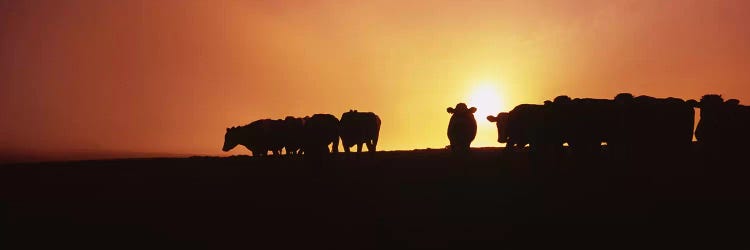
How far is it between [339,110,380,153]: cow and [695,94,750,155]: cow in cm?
1148

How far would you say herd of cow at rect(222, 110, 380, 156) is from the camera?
58.3 feet

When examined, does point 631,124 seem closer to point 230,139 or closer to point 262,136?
point 262,136

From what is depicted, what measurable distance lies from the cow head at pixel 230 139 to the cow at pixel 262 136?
21.9 inches

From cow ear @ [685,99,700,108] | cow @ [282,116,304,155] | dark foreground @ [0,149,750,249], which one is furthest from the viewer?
cow @ [282,116,304,155]

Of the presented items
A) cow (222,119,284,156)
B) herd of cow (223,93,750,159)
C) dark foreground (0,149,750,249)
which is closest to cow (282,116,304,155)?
cow (222,119,284,156)

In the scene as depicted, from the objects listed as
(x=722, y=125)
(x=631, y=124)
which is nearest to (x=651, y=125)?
(x=631, y=124)

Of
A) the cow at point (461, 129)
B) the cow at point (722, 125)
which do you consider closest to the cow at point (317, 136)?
the cow at point (461, 129)

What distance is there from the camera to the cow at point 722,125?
573 inches

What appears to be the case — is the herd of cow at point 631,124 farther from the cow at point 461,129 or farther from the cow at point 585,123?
the cow at point 461,129

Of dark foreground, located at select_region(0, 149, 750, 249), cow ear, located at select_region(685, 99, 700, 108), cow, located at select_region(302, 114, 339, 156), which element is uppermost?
cow ear, located at select_region(685, 99, 700, 108)

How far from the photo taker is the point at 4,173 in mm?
17844

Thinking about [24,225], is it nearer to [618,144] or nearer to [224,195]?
[224,195]

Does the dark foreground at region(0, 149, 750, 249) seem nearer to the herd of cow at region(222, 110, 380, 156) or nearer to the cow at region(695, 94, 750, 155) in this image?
the cow at region(695, 94, 750, 155)

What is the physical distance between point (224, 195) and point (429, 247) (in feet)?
19.3
